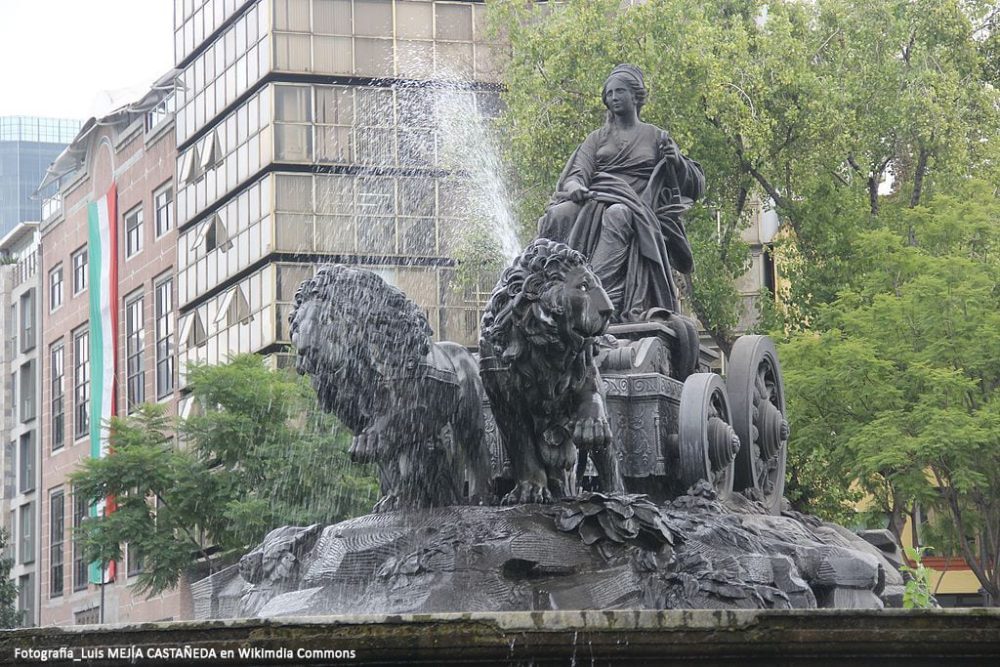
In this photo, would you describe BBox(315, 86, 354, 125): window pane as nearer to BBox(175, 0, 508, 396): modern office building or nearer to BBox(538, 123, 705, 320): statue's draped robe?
BBox(175, 0, 508, 396): modern office building

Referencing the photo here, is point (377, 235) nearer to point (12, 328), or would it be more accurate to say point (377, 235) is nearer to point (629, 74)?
point (629, 74)

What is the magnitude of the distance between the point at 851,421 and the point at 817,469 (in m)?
0.86

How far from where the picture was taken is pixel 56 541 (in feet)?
212

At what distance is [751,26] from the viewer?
115 ft

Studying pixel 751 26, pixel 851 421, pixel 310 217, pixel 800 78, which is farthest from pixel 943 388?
pixel 310 217

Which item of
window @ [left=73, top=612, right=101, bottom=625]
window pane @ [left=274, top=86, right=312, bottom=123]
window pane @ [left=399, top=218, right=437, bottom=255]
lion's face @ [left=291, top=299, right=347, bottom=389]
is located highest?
window pane @ [left=274, top=86, right=312, bottom=123]

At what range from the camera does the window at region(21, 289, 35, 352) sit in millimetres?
72250

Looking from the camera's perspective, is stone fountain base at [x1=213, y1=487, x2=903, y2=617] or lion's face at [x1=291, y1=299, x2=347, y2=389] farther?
lion's face at [x1=291, y1=299, x2=347, y2=389]

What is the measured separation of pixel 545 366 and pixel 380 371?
3.07ft

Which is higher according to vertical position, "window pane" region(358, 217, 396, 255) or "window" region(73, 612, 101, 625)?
"window pane" region(358, 217, 396, 255)

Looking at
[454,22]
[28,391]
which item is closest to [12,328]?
[28,391]

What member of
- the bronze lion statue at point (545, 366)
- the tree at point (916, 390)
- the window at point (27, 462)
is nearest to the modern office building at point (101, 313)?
the window at point (27, 462)

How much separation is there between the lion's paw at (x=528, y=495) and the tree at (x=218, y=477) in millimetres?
18538

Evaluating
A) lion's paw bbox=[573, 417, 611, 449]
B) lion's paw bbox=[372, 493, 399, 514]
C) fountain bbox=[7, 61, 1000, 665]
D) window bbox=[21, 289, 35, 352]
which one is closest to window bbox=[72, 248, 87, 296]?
window bbox=[21, 289, 35, 352]
